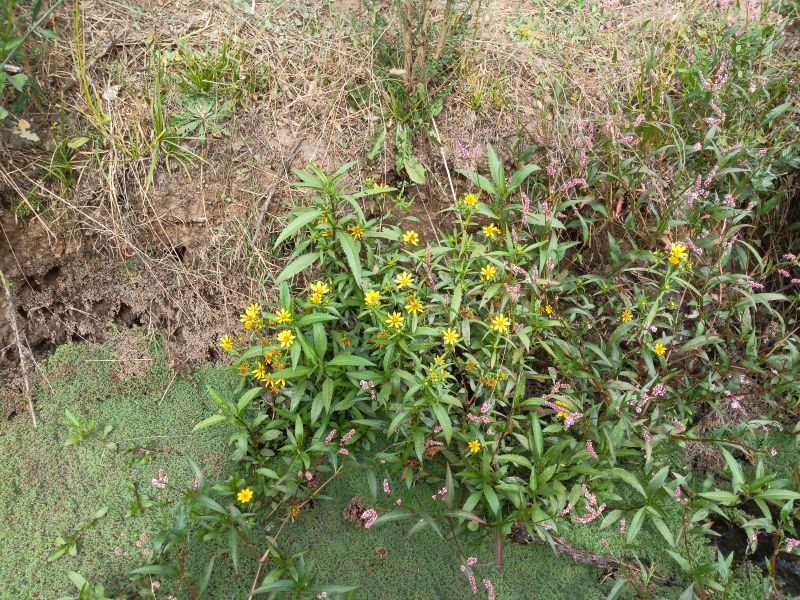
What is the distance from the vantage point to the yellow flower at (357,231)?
2.40m

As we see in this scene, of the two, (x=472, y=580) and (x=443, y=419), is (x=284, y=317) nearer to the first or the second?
(x=443, y=419)

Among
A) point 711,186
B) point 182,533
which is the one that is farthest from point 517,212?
point 182,533

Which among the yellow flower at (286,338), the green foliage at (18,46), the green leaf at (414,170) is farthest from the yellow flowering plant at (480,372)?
the green foliage at (18,46)

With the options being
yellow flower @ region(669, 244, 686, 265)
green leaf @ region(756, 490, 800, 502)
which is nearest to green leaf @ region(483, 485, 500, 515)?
green leaf @ region(756, 490, 800, 502)

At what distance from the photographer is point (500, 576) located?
7.30 ft

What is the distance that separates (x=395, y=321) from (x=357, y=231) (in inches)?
17.5

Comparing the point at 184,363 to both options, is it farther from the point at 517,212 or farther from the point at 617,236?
the point at 617,236

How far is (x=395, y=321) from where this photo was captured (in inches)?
87.4

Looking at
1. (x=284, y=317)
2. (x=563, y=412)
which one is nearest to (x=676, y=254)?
(x=563, y=412)

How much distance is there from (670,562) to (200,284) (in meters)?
2.30

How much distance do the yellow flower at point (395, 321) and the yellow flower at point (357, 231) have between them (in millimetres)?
400

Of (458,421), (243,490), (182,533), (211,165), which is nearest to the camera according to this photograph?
(182,533)

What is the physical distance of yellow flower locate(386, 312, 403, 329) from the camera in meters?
2.20

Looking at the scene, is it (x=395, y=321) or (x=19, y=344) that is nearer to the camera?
(x=395, y=321)
